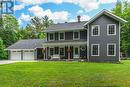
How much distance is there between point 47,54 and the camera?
4350 cm

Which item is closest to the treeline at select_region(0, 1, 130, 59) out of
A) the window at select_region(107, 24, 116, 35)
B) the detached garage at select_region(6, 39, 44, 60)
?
the detached garage at select_region(6, 39, 44, 60)

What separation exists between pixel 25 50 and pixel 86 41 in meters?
14.6

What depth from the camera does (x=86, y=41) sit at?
127ft

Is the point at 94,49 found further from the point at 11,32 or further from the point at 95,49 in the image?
the point at 11,32

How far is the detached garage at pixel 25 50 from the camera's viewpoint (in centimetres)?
4858

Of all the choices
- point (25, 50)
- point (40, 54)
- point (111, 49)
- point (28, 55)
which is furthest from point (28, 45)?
point (111, 49)

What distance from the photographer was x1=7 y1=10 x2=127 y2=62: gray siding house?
3581 cm

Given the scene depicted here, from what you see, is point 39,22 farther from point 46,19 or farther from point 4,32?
point 4,32

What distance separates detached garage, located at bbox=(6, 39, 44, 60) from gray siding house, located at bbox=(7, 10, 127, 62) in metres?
0.31

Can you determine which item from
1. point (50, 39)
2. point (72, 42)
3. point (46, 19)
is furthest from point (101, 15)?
point (46, 19)

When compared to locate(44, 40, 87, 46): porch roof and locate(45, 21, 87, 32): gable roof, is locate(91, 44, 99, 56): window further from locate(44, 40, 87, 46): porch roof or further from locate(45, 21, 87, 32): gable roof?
locate(45, 21, 87, 32): gable roof

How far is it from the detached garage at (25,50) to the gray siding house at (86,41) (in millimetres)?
307

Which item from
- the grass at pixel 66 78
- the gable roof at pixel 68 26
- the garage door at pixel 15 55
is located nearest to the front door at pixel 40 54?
the garage door at pixel 15 55

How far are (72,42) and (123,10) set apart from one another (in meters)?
22.7
